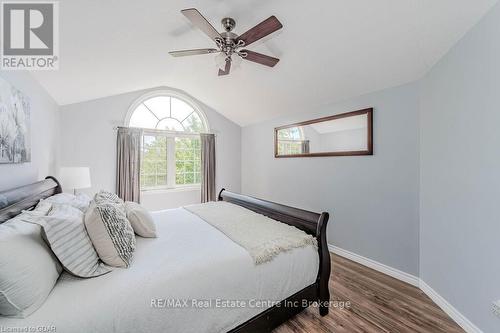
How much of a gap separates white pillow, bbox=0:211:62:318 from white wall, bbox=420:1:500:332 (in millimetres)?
2617

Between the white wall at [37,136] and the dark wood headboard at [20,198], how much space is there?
158 millimetres

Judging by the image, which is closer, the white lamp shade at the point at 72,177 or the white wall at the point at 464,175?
the white wall at the point at 464,175

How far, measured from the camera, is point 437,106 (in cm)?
195

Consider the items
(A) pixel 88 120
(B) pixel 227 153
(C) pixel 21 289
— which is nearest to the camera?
(C) pixel 21 289

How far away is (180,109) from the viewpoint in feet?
14.5

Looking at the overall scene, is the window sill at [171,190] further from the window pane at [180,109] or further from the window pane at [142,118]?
the window pane at [180,109]

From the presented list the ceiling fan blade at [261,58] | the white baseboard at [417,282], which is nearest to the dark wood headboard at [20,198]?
the ceiling fan blade at [261,58]

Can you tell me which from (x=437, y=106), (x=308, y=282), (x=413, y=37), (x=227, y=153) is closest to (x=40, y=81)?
(x=227, y=153)

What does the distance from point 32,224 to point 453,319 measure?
10.0ft

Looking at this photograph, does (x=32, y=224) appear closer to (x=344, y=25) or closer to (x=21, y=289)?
(x=21, y=289)

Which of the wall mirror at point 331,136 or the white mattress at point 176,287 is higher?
the wall mirror at point 331,136

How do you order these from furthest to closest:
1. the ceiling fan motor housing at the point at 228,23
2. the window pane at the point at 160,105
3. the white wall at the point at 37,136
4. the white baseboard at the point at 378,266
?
the window pane at the point at 160,105
the white baseboard at the point at 378,266
the ceiling fan motor housing at the point at 228,23
the white wall at the point at 37,136

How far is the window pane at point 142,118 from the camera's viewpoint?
3980 mm

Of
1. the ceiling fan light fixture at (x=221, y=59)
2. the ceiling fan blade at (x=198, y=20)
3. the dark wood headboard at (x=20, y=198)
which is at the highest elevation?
the ceiling fan blade at (x=198, y=20)
